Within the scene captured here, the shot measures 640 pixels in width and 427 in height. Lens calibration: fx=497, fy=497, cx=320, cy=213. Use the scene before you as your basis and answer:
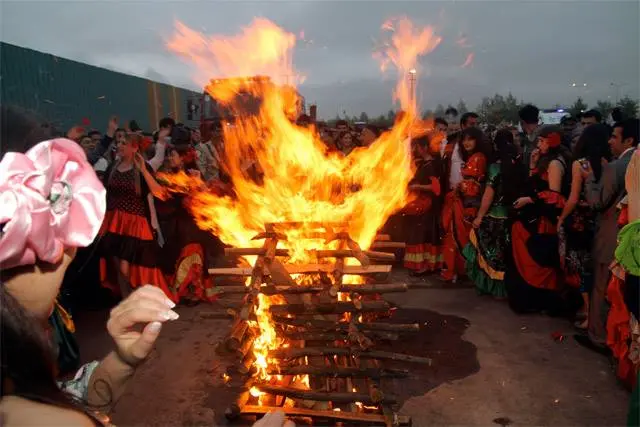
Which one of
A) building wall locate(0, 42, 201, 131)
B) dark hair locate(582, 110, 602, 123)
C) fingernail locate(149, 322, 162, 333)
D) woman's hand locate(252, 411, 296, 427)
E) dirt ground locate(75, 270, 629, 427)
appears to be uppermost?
building wall locate(0, 42, 201, 131)

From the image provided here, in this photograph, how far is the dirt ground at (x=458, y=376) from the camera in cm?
420

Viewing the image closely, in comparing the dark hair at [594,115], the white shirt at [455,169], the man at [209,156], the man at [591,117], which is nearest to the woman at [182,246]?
the man at [209,156]

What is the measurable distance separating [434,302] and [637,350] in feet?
10.4

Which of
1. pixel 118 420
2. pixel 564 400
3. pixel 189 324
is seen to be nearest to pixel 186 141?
pixel 189 324

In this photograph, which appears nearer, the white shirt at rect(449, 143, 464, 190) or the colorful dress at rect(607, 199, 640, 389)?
the colorful dress at rect(607, 199, 640, 389)

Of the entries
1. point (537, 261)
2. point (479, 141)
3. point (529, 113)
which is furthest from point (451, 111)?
point (537, 261)

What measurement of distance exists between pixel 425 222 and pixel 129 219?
4645mm

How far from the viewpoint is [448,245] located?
8.05m

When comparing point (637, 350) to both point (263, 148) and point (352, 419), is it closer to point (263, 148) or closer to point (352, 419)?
point (352, 419)

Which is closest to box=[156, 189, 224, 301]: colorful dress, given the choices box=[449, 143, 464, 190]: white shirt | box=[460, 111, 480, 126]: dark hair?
box=[449, 143, 464, 190]: white shirt

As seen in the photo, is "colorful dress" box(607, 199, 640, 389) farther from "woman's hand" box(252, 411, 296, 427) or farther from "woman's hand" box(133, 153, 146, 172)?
"woman's hand" box(133, 153, 146, 172)

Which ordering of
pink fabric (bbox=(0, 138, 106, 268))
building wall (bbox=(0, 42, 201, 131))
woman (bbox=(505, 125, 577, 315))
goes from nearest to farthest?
pink fabric (bbox=(0, 138, 106, 268)) < woman (bbox=(505, 125, 577, 315)) < building wall (bbox=(0, 42, 201, 131))

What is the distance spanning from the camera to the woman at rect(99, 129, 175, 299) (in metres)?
6.36

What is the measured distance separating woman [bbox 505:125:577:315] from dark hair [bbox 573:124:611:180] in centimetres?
36
